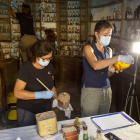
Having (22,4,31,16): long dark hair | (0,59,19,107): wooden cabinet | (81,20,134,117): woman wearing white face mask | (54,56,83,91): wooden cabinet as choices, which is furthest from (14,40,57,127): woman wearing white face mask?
(54,56,83,91): wooden cabinet

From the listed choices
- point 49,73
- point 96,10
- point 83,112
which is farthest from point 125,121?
point 96,10

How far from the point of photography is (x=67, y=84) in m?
5.11

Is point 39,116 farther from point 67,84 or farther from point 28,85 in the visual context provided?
point 67,84

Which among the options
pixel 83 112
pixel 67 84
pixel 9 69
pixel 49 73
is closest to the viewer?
pixel 49 73

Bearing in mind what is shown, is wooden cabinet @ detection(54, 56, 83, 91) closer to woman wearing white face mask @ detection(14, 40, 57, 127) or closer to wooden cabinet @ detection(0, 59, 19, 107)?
wooden cabinet @ detection(0, 59, 19, 107)

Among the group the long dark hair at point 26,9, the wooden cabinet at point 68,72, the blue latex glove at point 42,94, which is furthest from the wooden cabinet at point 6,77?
the blue latex glove at point 42,94

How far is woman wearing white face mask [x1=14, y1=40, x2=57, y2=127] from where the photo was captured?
64.5 inches

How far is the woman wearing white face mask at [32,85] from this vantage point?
5.38ft

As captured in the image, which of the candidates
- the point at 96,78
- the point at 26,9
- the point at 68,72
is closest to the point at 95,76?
the point at 96,78

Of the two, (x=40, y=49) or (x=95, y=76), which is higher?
(x=40, y=49)

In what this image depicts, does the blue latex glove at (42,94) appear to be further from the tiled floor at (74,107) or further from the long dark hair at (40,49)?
the tiled floor at (74,107)

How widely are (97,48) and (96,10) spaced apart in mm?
4099

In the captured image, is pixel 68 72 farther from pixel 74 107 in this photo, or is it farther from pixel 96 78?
pixel 96 78

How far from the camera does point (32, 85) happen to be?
67.4 inches
